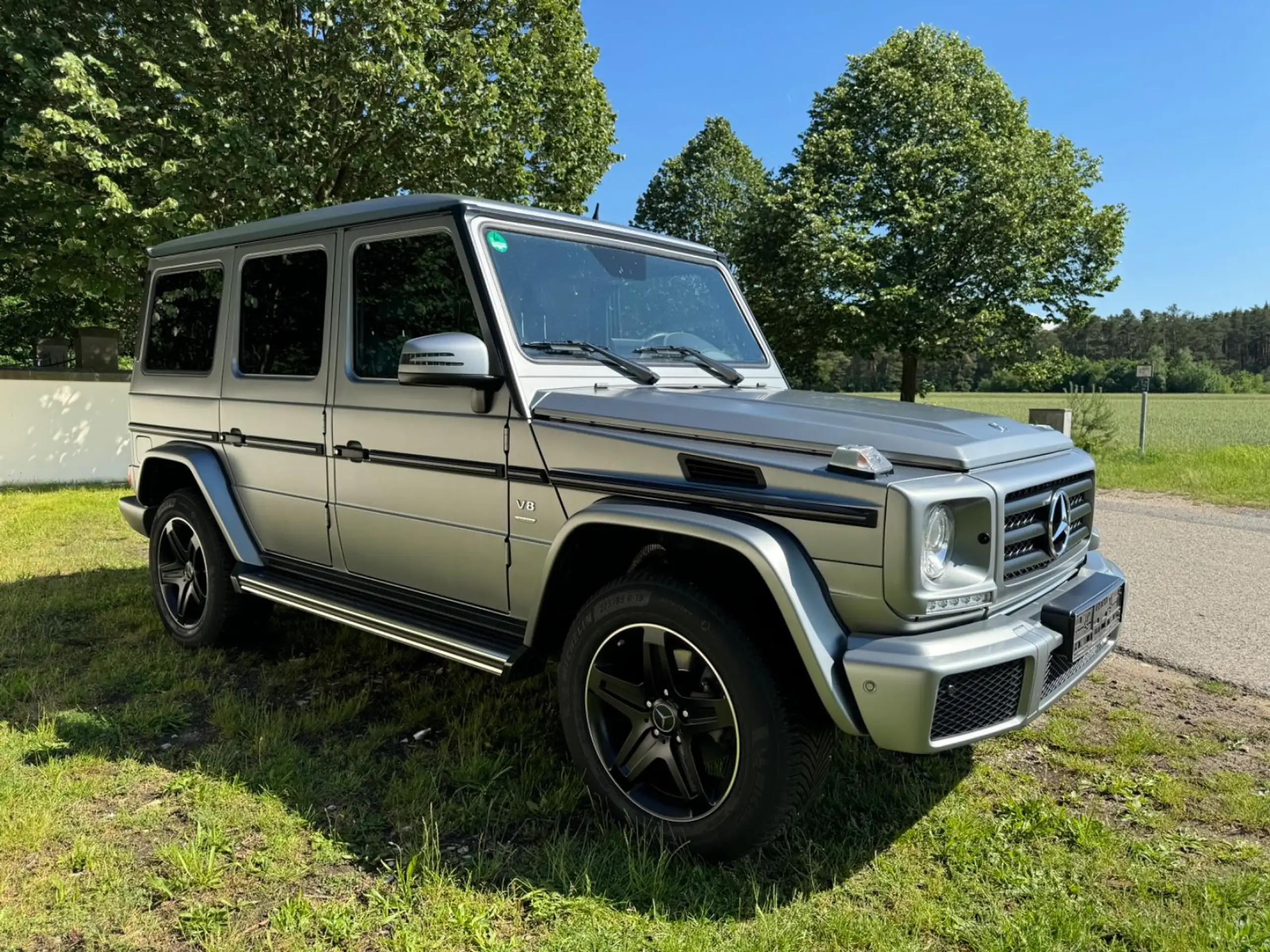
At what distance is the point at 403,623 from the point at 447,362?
1096mm

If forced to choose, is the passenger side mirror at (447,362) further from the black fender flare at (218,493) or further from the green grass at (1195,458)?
the green grass at (1195,458)

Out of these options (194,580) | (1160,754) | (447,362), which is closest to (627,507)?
(447,362)

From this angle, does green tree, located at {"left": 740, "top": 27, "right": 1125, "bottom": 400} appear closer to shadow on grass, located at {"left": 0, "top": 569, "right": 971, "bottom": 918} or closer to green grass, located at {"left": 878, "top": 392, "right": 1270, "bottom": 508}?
green grass, located at {"left": 878, "top": 392, "right": 1270, "bottom": 508}

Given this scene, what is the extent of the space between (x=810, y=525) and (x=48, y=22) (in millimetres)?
12909

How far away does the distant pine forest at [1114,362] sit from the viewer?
77.5 ft

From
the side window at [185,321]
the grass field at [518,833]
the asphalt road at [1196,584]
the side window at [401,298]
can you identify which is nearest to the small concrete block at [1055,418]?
the asphalt road at [1196,584]

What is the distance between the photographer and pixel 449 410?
3287 millimetres

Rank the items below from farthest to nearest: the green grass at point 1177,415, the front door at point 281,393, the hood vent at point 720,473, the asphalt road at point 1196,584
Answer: the green grass at point 1177,415 < the asphalt road at point 1196,584 < the front door at point 281,393 < the hood vent at point 720,473

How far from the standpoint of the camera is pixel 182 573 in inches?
190

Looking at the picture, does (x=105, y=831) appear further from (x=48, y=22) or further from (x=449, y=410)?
(x=48, y=22)

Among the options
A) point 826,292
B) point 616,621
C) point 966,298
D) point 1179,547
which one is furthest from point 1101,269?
point 616,621

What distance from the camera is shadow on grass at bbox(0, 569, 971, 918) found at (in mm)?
2668

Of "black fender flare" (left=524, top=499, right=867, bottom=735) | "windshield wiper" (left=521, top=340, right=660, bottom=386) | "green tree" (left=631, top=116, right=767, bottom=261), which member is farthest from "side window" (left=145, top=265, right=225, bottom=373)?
"green tree" (left=631, top=116, right=767, bottom=261)

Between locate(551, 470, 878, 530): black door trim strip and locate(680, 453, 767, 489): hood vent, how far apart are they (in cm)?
3
